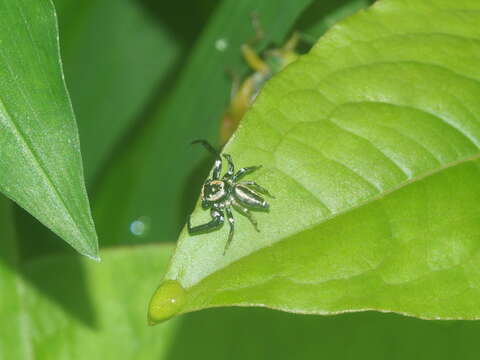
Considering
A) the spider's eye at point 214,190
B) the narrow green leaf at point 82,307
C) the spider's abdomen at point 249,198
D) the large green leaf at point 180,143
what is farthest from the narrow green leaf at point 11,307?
the spider's abdomen at point 249,198

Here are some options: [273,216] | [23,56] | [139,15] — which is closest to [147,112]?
[139,15]

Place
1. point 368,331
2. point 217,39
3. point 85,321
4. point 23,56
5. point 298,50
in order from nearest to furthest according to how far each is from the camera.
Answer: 1. point 23,56
2. point 368,331
3. point 85,321
4. point 217,39
5. point 298,50

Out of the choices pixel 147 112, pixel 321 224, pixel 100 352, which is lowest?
pixel 100 352

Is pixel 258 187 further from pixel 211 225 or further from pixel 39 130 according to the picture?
pixel 39 130

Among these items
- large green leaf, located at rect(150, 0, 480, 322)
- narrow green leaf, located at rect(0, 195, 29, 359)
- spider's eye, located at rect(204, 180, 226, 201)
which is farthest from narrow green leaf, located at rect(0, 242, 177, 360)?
large green leaf, located at rect(150, 0, 480, 322)

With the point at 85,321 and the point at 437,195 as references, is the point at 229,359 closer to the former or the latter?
the point at 85,321

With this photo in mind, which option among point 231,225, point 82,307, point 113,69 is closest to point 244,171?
point 231,225

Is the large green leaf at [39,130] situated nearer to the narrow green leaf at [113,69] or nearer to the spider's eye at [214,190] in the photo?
the spider's eye at [214,190]

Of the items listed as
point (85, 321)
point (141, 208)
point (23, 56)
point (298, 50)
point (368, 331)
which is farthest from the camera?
point (298, 50)
